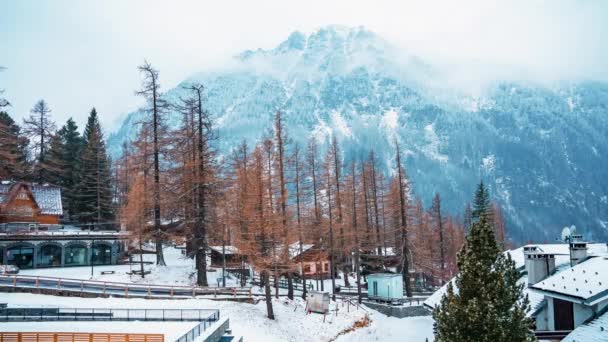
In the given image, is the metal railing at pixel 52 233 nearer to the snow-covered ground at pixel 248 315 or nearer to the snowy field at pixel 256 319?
the snowy field at pixel 256 319

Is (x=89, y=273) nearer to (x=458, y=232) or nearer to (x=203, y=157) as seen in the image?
A: (x=203, y=157)

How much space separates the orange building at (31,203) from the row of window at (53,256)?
4.97m

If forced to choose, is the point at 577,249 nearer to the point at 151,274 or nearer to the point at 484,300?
the point at 484,300

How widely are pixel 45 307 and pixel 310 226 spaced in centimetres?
2570

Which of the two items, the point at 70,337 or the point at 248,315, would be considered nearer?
the point at 70,337

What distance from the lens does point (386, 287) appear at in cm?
4584

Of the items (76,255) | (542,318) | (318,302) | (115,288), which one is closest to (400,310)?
(318,302)

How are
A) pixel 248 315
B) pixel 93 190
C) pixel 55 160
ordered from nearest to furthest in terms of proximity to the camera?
pixel 248 315, pixel 55 160, pixel 93 190

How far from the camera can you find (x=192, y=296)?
3384cm

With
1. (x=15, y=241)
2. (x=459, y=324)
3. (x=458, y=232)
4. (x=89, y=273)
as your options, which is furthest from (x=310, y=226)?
(x=458, y=232)

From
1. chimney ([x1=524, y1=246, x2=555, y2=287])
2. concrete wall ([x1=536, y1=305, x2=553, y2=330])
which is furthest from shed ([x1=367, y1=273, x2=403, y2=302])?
concrete wall ([x1=536, y1=305, x2=553, y2=330])

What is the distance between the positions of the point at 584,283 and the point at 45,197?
183 feet

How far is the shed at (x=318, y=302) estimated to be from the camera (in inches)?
1436

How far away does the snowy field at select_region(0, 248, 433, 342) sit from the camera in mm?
29175
